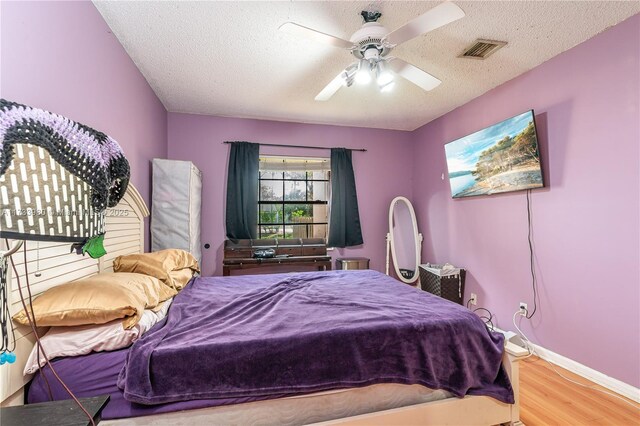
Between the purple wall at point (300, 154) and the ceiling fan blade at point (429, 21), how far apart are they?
254cm

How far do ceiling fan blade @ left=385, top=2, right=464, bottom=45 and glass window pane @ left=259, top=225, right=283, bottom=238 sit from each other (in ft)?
9.83

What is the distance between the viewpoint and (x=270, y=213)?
4.30 m

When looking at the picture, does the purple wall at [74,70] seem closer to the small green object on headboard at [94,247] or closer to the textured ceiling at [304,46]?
the textured ceiling at [304,46]

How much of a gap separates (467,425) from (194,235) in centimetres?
292

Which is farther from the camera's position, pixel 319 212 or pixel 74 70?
pixel 319 212

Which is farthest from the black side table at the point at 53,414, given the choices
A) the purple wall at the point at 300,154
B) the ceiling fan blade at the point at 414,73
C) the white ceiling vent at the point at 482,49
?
the purple wall at the point at 300,154

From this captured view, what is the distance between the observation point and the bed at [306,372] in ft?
4.11

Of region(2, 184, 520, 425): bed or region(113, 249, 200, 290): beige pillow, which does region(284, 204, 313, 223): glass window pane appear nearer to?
region(113, 249, 200, 290): beige pillow

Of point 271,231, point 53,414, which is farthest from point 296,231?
point 53,414

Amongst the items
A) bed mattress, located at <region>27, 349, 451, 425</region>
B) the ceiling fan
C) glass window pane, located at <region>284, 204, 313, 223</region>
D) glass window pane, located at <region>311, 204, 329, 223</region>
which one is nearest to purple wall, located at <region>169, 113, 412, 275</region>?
glass window pane, located at <region>311, 204, 329, 223</region>

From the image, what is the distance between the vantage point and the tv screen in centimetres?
261

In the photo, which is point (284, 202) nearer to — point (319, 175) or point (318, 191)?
point (318, 191)

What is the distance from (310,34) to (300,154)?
2572mm

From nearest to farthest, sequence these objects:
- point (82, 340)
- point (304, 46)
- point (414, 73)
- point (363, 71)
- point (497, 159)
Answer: point (82, 340) → point (363, 71) → point (414, 73) → point (304, 46) → point (497, 159)
